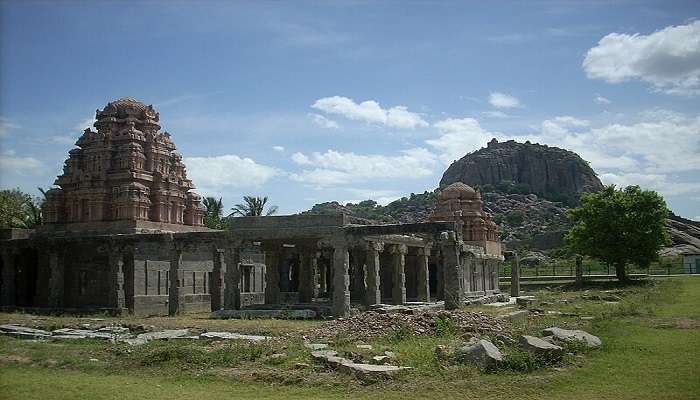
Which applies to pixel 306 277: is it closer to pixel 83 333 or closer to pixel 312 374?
pixel 83 333

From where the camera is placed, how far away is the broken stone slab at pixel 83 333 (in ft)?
63.1

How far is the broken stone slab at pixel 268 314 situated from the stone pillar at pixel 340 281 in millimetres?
1427

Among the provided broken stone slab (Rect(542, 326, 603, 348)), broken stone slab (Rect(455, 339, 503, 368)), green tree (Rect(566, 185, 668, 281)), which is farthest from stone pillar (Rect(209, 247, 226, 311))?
green tree (Rect(566, 185, 668, 281))

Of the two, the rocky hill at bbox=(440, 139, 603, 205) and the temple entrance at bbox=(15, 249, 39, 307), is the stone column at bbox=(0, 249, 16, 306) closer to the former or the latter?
the temple entrance at bbox=(15, 249, 39, 307)

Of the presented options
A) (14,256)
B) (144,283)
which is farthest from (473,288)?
(14,256)

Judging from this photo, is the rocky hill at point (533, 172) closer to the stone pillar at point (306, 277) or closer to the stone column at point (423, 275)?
the stone column at point (423, 275)

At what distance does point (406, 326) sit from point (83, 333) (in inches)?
426

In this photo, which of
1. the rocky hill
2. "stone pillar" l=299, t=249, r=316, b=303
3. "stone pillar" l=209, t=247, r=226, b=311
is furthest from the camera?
the rocky hill

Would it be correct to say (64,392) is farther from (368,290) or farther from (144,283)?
(144,283)

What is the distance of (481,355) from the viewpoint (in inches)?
499

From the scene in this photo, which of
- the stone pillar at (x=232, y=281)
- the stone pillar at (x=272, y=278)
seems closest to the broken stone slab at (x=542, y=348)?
the stone pillar at (x=232, y=281)

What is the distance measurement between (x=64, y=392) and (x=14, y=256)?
89.7ft

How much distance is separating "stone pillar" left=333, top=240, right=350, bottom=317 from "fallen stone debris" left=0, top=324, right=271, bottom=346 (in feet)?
24.8

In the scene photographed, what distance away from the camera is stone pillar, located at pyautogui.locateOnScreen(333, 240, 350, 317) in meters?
26.7
